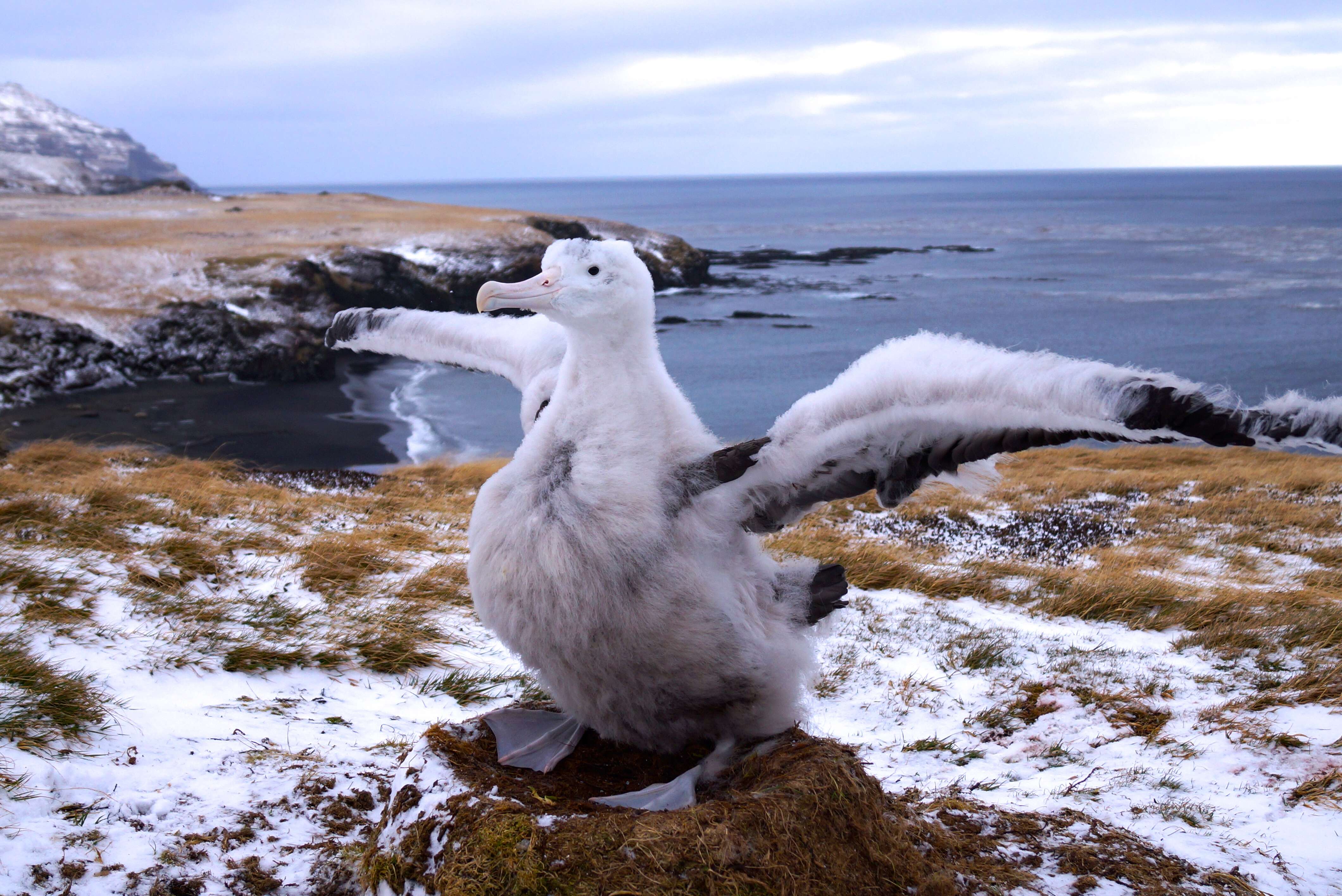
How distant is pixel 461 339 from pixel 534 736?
2.25m

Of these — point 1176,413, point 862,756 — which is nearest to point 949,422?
point 1176,413

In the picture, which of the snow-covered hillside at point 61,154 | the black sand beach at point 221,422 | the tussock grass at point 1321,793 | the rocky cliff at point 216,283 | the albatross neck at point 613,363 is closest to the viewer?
the albatross neck at point 613,363

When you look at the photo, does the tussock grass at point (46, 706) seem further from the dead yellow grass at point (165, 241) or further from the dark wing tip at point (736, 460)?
the dead yellow grass at point (165, 241)

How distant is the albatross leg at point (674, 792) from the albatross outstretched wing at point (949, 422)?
963 millimetres

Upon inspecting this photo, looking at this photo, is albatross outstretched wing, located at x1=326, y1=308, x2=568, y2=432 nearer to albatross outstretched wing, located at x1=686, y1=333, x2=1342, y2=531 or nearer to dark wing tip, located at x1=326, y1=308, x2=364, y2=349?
dark wing tip, located at x1=326, y1=308, x2=364, y2=349

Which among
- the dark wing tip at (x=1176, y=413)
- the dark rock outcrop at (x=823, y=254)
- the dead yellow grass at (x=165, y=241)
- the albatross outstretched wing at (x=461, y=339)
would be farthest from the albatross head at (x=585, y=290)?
the dark rock outcrop at (x=823, y=254)

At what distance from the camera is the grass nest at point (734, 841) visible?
2.80m

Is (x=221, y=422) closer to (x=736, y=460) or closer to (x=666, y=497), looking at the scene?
(x=666, y=497)

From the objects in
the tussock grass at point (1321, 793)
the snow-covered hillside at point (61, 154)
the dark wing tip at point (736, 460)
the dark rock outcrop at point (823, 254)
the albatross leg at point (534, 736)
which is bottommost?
the tussock grass at point (1321, 793)

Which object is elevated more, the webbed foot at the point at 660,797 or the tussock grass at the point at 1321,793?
the webbed foot at the point at 660,797

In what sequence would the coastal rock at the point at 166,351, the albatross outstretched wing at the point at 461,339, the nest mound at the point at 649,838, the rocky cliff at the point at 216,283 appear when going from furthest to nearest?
the rocky cliff at the point at 216,283 < the coastal rock at the point at 166,351 < the albatross outstretched wing at the point at 461,339 < the nest mound at the point at 649,838

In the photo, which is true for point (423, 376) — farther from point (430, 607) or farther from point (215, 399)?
point (430, 607)

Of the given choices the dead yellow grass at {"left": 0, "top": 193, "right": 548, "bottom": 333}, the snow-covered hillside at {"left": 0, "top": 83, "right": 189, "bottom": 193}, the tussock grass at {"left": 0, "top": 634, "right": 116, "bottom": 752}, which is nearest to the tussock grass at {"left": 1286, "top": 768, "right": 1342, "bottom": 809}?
the tussock grass at {"left": 0, "top": 634, "right": 116, "bottom": 752}

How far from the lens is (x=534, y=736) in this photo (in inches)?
150
